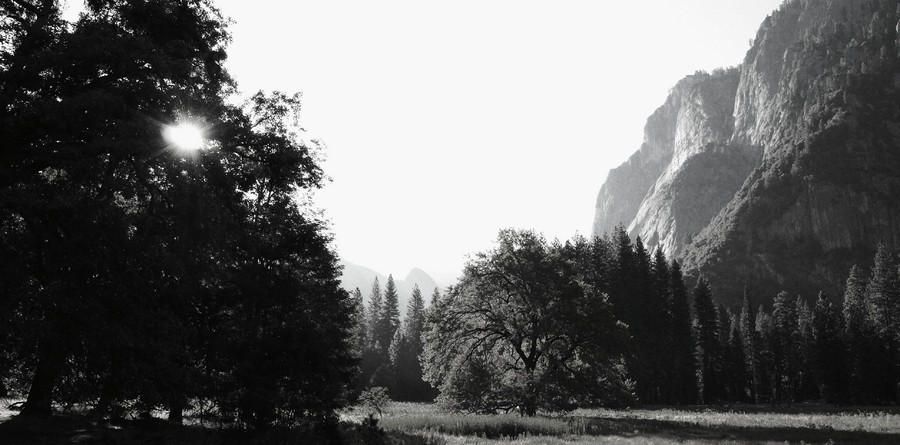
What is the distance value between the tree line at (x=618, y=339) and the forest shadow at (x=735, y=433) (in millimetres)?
4380

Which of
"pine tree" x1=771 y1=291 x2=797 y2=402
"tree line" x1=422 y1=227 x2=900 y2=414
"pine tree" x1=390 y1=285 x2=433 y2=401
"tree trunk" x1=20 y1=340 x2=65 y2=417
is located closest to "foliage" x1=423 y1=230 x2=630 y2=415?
"tree line" x1=422 y1=227 x2=900 y2=414

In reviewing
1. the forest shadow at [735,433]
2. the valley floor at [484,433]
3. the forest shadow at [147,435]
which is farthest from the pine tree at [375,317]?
the forest shadow at [147,435]

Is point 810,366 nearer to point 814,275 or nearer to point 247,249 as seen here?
point 247,249

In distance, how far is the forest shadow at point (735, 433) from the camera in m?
17.8

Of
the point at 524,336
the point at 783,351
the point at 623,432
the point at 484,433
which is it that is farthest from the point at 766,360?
the point at 484,433

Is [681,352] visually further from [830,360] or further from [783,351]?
[783,351]

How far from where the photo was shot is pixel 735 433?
20047mm

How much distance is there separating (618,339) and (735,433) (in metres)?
9.04

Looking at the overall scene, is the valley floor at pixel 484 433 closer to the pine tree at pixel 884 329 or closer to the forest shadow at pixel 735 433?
the forest shadow at pixel 735 433

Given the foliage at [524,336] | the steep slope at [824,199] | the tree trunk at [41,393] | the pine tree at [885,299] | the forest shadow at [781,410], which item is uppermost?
the steep slope at [824,199]

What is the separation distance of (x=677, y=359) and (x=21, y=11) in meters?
66.5

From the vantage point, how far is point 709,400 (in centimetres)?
6925

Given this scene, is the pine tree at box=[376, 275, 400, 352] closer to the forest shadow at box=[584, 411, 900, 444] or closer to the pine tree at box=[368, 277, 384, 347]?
the pine tree at box=[368, 277, 384, 347]

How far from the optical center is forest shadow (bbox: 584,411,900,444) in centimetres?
1784
